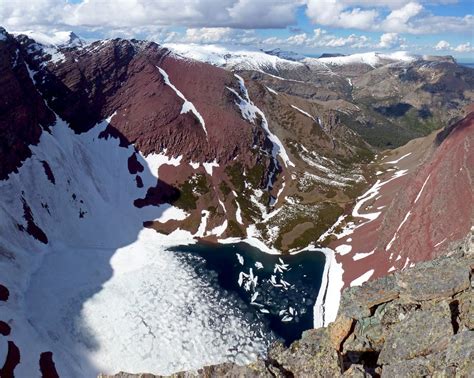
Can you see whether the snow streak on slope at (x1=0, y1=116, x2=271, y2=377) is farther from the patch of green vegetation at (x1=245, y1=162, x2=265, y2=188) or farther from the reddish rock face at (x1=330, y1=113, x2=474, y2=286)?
the reddish rock face at (x1=330, y1=113, x2=474, y2=286)

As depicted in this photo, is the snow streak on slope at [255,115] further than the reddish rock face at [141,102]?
Yes

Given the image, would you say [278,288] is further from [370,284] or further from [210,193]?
[370,284]

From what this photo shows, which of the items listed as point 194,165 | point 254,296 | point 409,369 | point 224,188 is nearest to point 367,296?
point 409,369

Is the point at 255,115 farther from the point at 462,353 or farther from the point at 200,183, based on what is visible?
the point at 462,353

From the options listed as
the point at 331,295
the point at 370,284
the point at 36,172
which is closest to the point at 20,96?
the point at 36,172

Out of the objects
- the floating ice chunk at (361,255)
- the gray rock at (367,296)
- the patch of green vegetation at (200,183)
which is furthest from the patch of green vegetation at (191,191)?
the gray rock at (367,296)

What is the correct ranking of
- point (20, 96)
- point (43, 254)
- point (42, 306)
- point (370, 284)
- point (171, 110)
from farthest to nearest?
point (171, 110), point (20, 96), point (43, 254), point (42, 306), point (370, 284)

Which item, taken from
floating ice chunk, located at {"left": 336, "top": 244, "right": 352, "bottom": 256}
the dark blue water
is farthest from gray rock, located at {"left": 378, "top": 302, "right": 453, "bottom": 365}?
floating ice chunk, located at {"left": 336, "top": 244, "right": 352, "bottom": 256}

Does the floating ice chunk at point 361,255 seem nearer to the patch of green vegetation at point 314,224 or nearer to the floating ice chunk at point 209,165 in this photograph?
the patch of green vegetation at point 314,224
